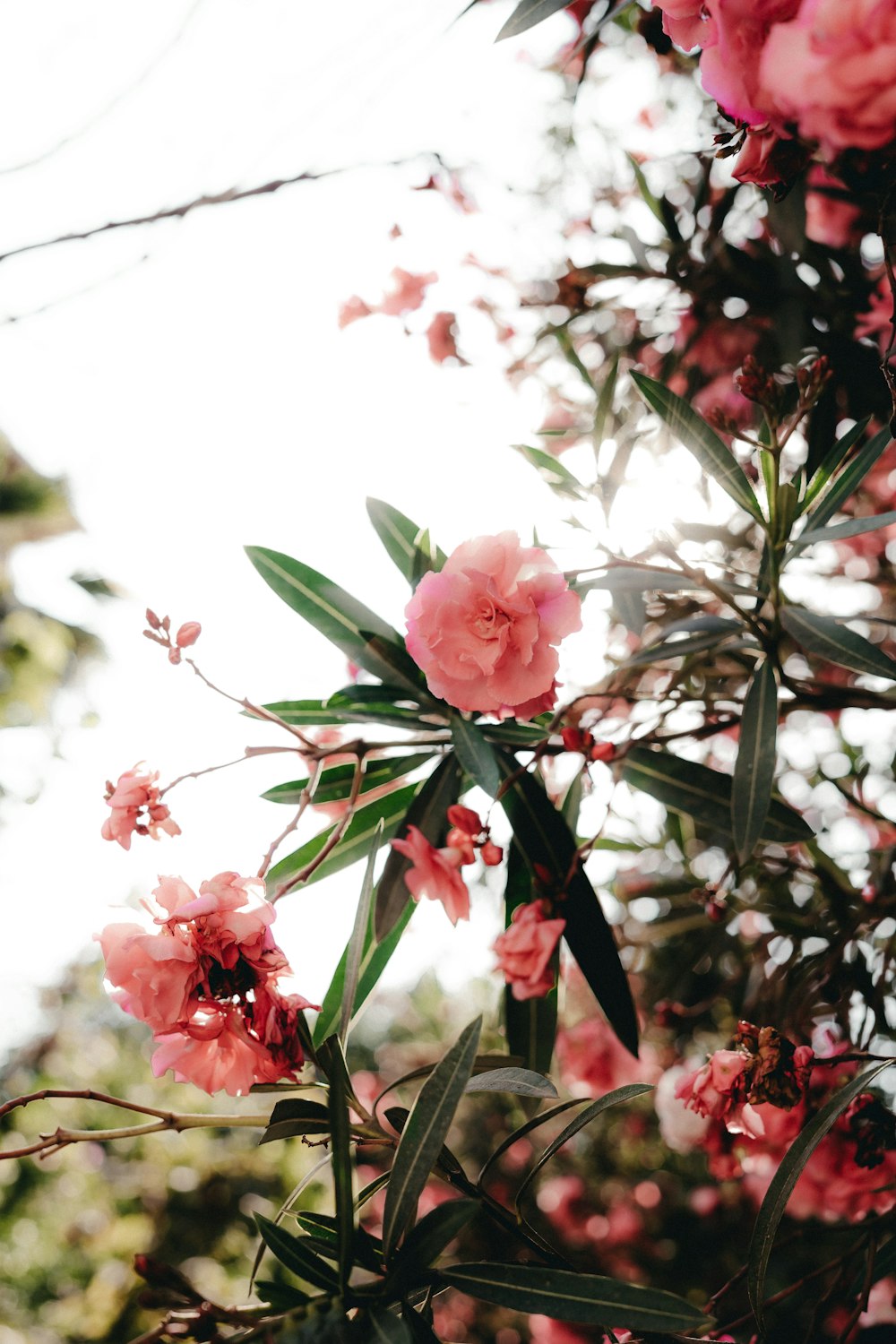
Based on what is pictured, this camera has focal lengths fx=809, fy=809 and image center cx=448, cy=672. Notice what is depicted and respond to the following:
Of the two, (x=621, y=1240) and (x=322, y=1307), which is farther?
(x=621, y=1240)

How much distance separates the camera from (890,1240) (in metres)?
0.86

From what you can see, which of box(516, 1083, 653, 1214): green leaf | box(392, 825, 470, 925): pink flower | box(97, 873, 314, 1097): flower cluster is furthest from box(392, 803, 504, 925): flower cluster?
box(516, 1083, 653, 1214): green leaf

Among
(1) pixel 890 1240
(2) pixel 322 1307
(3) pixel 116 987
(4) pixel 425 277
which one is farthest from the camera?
(4) pixel 425 277

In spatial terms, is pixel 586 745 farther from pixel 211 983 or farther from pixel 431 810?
pixel 211 983

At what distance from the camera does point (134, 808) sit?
821 mm

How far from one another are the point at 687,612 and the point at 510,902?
2.22 ft

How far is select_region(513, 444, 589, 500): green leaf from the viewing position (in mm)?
1199

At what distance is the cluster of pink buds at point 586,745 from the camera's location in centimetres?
79

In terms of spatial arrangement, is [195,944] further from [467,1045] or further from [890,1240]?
[890,1240]

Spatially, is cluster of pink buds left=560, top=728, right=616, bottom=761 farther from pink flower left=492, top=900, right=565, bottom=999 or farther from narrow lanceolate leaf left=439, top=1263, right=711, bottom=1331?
narrow lanceolate leaf left=439, top=1263, right=711, bottom=1331

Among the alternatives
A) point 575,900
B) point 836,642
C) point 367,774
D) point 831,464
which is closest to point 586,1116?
point 575,900

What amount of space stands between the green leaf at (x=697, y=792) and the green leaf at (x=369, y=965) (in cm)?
31

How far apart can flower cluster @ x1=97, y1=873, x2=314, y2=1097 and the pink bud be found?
0.78 ft

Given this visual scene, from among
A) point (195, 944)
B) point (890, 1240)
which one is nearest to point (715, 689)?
point (890, 1240)
